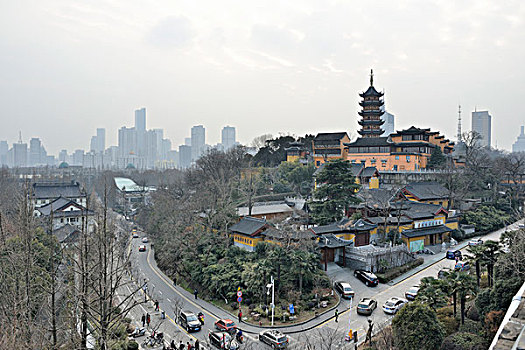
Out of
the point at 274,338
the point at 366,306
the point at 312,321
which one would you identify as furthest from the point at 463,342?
the point at 312,321

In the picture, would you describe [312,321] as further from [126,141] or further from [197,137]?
[126,141]

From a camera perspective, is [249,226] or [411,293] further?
[249,226]

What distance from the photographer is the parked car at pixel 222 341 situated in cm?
1370

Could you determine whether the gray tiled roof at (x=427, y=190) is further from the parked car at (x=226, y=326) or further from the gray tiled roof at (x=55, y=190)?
the gray tiled roof at (x=55, y=190)

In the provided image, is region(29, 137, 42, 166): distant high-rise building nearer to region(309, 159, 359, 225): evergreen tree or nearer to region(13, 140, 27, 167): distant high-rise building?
region(13, 140, 27, 167): distant high-rise building

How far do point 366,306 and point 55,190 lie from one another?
37545mm

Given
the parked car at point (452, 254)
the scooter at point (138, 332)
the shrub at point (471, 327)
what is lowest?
the scooter at point (138, 332)

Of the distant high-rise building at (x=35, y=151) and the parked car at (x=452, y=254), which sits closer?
the parked car at (x=452, y=254)

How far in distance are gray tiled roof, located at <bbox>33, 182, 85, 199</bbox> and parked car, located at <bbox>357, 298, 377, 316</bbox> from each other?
116 ft

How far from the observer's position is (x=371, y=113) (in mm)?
48812

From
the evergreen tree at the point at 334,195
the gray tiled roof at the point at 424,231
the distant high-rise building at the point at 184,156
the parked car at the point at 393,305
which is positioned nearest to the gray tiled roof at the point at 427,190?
the gray tiled roof at the point at 424,231

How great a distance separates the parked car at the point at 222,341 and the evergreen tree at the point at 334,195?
1213 cm

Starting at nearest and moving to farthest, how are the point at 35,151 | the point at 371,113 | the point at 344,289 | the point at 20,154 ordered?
the point at 344,289, the point at 371,113, the point at 20,154, the point at 35,151

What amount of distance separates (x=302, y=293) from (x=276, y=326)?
9.51 feet
